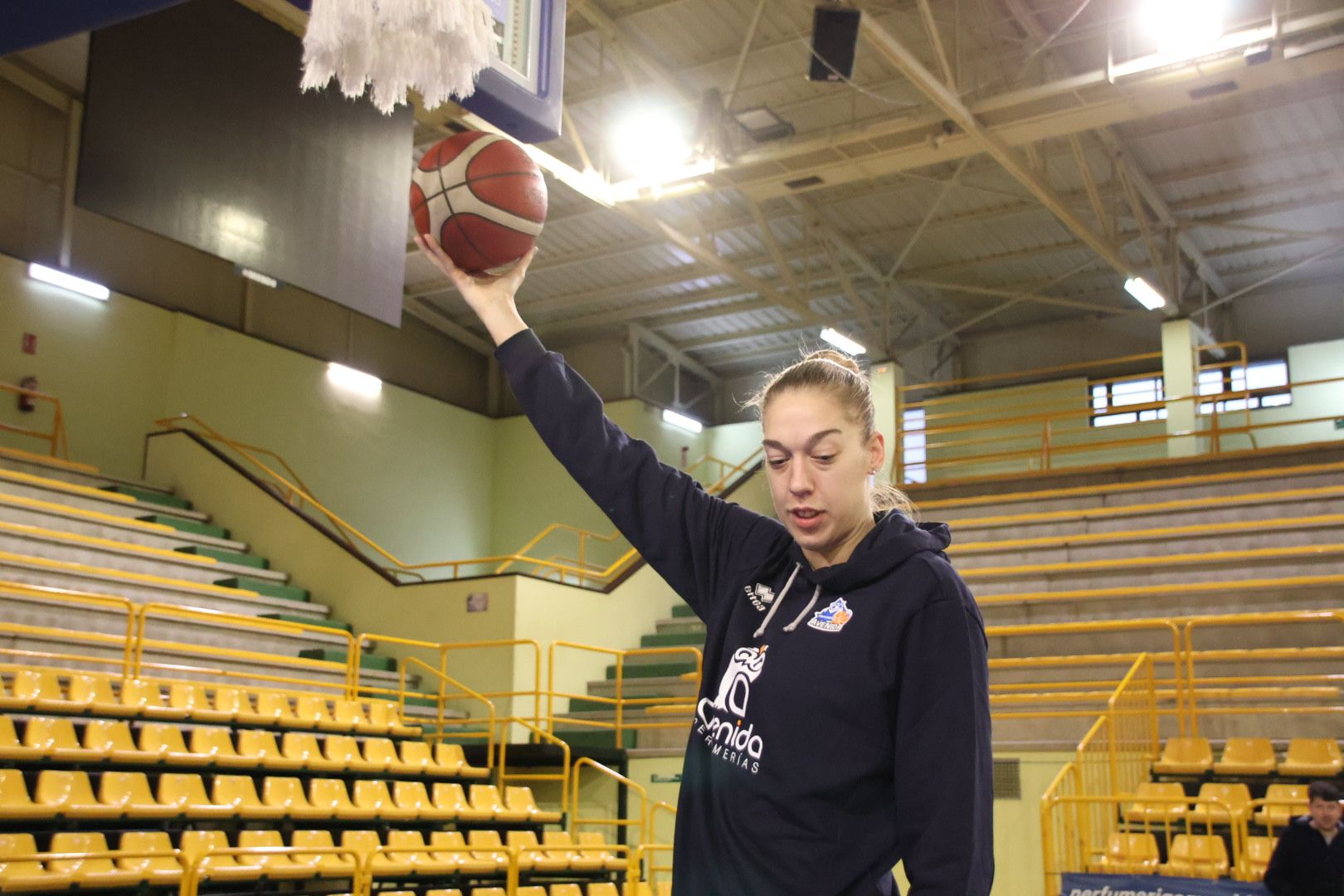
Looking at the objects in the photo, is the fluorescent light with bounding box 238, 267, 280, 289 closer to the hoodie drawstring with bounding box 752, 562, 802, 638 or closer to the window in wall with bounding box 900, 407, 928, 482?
the hoodie drawstring with bounding box 752, 562, 802, 638

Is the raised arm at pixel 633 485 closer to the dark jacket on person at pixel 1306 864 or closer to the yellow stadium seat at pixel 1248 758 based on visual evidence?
the dark jacket on person at pixel 1306 864

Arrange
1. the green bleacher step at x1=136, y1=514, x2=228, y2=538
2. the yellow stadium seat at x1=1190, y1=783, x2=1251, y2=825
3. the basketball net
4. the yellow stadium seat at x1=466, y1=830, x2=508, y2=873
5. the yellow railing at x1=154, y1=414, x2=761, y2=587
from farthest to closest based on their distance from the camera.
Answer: the yellow railing at x1=154, y1=414, x2=761, y2=587 < the green bleacher step at x1=136, y1=514, x2=228, y2=538 < the yellow stadium seat at x1=466, y1=830, x2=508, y2=873 < the yellow stadium seat at x1=1190, y1=783, x2=1251, y2=825 < the basketball net

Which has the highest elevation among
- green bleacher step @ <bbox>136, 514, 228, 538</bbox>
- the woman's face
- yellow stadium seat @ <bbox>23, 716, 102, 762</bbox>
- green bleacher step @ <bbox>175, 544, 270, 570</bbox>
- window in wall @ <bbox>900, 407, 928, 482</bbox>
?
window in wall @ <bbox>900, 407, 928, 482</bbox>

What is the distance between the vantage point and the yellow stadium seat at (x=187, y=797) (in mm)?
7680

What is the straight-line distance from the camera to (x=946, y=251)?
18.2m

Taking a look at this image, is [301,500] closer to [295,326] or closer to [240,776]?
[295,326]

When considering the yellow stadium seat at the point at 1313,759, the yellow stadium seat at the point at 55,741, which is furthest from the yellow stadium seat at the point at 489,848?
the yellow stadium seat at the point at 1313,759

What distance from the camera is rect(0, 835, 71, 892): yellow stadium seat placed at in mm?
6223

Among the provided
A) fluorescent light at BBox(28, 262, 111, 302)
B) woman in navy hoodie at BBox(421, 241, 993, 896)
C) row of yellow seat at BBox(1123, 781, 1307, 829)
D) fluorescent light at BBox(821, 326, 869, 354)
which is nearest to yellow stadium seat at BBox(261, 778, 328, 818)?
row of yellow seat at BBox(1123, 781, 1307, 829)

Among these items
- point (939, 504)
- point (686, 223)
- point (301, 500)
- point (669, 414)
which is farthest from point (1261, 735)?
point (669, 414)

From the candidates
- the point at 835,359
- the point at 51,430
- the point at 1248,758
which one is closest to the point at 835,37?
the point at 1248,758

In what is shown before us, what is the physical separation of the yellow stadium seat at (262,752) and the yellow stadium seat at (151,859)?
1.09 metres

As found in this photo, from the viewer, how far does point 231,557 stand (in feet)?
45.1

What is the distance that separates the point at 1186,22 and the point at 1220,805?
6.21m
